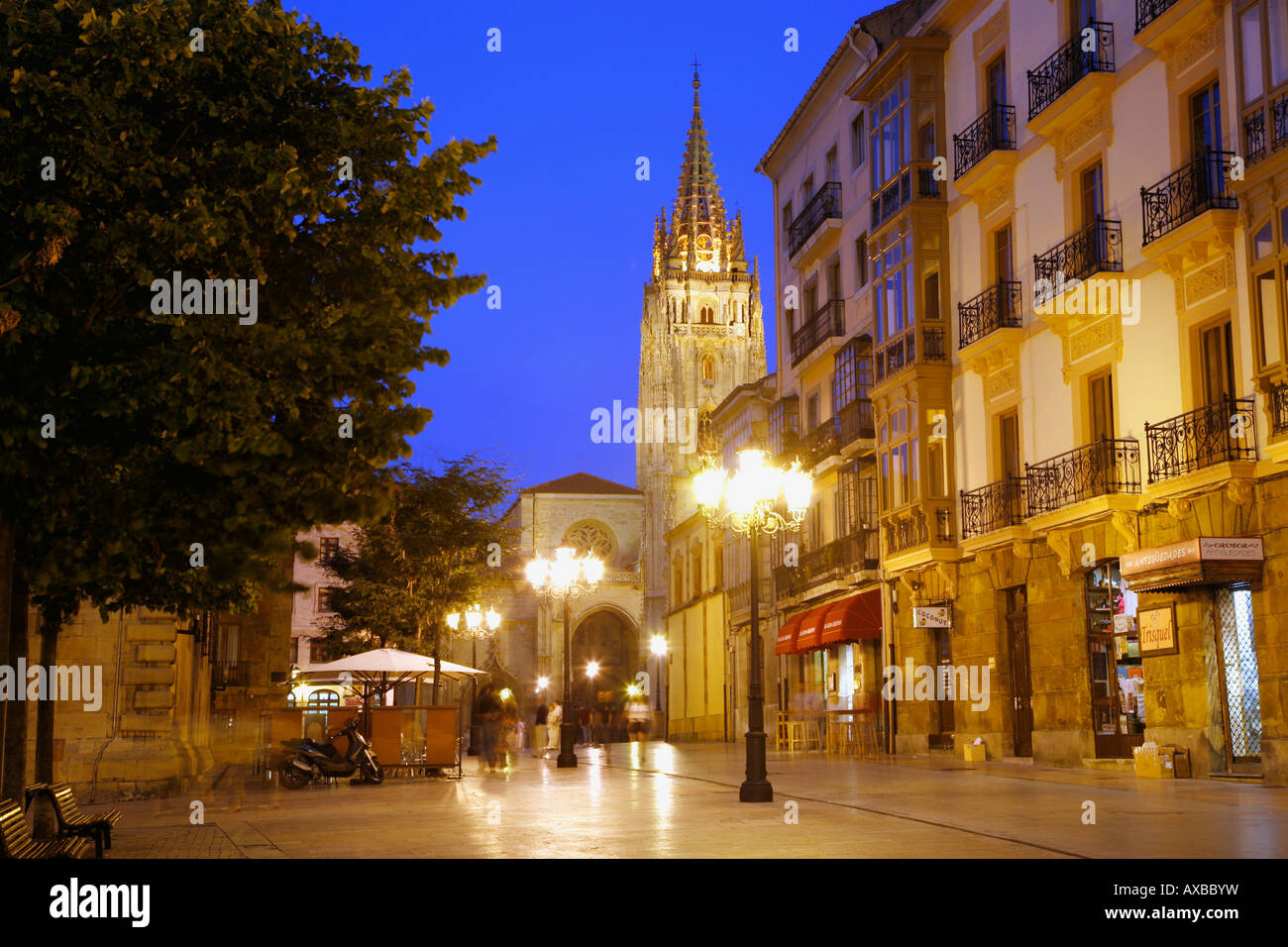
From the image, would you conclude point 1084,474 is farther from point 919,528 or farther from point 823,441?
point 823,441

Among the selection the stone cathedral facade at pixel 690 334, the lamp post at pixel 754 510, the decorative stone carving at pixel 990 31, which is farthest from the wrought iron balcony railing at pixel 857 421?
the stone cathedral facade at pixel 690 334

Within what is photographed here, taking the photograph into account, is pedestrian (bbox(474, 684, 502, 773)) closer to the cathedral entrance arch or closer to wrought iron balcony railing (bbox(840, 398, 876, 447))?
wrought iron balcony railing (bbox(840, 398, 876, 447))

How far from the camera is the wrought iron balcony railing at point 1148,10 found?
20589mm

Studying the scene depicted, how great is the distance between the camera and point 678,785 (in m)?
20.1

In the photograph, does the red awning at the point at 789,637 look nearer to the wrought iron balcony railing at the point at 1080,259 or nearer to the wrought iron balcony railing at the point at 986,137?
the wrought iron balcony railing at the point at 986,137

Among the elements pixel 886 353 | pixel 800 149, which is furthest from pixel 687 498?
pixel 886 353

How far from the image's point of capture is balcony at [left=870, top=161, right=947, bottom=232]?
29.3 meters

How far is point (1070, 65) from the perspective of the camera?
2356cm

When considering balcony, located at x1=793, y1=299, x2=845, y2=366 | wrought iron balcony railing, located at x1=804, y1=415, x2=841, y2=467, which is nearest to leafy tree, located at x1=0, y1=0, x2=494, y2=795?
wrought iron balcony railing, located at x1=804, y1=415, x2=841, y2=467

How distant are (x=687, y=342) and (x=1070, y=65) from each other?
76284 millimetres

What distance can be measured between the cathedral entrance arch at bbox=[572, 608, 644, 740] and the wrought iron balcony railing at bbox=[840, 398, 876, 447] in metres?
54.4

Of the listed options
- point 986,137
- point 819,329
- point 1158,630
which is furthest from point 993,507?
point 819,329

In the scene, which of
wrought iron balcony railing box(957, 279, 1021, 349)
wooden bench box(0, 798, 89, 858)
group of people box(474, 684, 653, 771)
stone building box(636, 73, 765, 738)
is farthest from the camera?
stone building box(636, 73, 765, 738)
